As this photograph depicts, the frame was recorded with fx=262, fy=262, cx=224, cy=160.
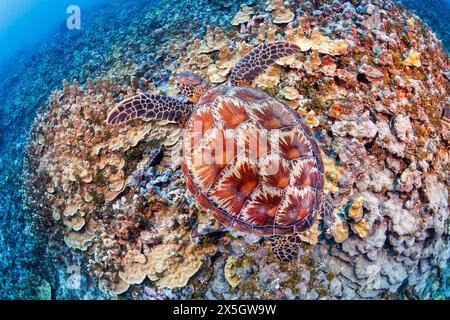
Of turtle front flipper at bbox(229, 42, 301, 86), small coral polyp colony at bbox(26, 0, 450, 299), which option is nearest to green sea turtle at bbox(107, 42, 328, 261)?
small coral polyp colony at bbox(26, 0, 450, 299)

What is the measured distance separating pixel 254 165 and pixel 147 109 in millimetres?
1272

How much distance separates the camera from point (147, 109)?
2.54 m

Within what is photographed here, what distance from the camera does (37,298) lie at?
3225 millimetres

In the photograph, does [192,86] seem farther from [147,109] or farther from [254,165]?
[254,165]

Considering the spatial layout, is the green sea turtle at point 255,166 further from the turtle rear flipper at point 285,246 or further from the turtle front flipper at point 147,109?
the turtle front flipper at point 147,109

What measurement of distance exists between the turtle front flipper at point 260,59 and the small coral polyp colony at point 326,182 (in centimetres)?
18

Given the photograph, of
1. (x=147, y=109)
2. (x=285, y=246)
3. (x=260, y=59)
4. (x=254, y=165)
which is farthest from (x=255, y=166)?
(x=260, y=59)

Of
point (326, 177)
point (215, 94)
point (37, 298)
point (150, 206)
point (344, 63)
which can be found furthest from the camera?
point (37, 298)

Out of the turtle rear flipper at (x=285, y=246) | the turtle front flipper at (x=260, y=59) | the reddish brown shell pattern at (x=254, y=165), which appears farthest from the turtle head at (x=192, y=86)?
the turtle rear flipper at (x=285, y=246)

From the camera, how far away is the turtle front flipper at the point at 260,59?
2.80m

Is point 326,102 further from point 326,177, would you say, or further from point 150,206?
point 150,206

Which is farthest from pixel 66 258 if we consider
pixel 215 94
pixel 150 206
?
pixel 215 94

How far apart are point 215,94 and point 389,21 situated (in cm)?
271

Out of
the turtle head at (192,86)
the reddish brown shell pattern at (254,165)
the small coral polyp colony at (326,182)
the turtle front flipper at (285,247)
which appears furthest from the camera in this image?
the turtle head at (192,86)
